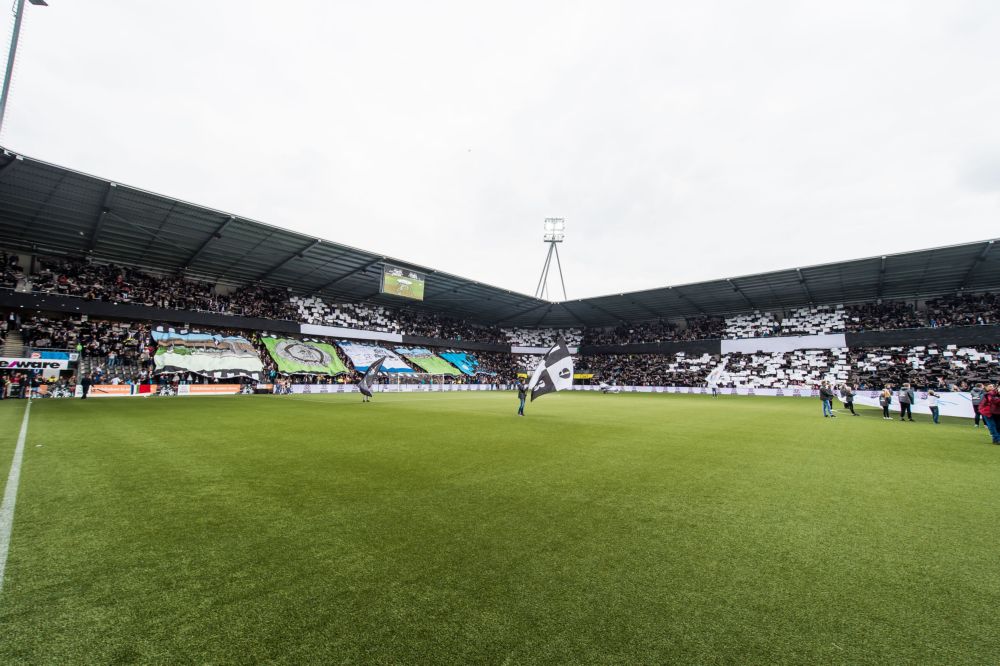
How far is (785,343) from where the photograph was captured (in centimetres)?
4494

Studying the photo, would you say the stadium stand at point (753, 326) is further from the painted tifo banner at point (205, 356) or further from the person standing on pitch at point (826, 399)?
the painted tifo banner at point (205, 356)

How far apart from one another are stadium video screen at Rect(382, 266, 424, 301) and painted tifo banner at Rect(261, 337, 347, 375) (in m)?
10.2

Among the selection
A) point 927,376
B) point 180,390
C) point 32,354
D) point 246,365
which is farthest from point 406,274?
point 927,376

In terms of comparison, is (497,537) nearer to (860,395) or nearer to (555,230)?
(860,395)

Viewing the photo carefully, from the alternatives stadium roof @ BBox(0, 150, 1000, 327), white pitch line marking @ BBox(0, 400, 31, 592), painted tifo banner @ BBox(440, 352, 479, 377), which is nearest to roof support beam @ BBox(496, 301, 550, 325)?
stadium roof @ BBox(0, 150, 1000, 327)

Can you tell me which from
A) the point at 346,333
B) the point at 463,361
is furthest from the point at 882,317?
the point at 346,333

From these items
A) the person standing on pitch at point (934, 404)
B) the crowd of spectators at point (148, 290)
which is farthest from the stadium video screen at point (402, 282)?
the person standing on pitch at point (934, 404)

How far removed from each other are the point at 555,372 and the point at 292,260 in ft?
91.9

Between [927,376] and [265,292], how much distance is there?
60.5m

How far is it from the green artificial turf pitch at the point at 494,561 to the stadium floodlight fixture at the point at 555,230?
5748 centimetres

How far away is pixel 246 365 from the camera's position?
113ft

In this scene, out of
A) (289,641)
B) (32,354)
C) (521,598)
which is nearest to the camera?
(289,641)

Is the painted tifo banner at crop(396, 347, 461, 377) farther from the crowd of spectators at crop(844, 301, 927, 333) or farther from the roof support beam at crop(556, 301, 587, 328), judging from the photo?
the crowd of spectators at crop(844, 301, 927, 333)

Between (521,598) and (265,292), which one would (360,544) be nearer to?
(521,598)
